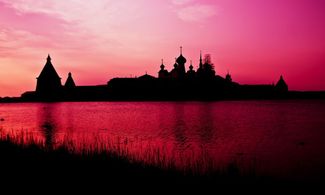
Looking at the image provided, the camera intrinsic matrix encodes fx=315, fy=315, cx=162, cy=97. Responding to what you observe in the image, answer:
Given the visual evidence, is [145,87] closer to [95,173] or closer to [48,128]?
[48,128]

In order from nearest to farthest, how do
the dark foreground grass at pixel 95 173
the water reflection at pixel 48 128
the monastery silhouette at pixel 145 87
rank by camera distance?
the dark foreground grass at pixel 95 173 → the water reflection at pixel 48 128 → the monastery silhouette at pixel 145 87

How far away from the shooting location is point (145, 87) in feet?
378

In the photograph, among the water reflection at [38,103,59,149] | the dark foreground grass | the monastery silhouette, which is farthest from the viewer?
the monastery silhouette

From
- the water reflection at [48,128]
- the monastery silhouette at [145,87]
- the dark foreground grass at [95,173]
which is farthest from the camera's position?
the monastery silhouette at [145,87]

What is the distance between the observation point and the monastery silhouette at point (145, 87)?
109438mm

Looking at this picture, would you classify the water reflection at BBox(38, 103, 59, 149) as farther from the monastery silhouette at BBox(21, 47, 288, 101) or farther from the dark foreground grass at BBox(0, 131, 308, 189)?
the monastery silhouette at BBox(21, 47, 288, 101)

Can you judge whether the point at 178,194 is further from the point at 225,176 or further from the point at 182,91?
the point at 182,91

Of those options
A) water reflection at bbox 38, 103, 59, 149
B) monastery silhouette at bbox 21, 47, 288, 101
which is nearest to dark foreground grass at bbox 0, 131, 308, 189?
water reflection at bbox 38, 103, 59, 149

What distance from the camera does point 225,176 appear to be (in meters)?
11.2

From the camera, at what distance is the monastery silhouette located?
10944cm

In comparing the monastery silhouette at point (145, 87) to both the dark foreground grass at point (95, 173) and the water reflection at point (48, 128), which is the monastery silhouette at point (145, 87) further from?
the dark foreground grass at point (95, 173)

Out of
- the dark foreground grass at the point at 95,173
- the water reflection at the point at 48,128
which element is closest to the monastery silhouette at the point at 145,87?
the water reflection at the point at 48,128

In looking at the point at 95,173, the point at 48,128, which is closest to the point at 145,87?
the point at 48,128

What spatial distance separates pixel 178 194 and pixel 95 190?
2367mm
